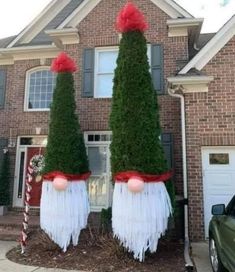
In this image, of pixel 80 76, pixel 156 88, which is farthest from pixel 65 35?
pixel 156 88

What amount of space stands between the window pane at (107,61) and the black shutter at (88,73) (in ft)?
0.95

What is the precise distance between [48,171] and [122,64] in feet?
9.95

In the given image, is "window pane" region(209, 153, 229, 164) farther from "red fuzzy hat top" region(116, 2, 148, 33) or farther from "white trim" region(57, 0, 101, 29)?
"white trim" region(57, 0, 101, 29)

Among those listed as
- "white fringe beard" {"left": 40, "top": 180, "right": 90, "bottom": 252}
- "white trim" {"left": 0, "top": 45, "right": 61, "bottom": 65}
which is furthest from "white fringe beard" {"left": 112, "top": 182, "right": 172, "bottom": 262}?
"white trim" {"left": 0, "top": 45, "right": 61, "bottom": 65}

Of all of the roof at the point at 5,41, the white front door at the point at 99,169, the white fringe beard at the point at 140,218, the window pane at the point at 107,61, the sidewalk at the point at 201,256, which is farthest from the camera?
the roof at the point at 5,41

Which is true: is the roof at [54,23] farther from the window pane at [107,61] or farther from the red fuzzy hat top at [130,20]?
the red fuzzy hat top at [130,20]

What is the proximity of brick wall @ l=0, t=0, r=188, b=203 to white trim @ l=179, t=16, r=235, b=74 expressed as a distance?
6.42ft

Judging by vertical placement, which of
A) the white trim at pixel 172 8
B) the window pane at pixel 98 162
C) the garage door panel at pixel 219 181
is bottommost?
the garage door panel at pixel 219 181

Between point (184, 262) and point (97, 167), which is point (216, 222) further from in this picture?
point (97, 167)

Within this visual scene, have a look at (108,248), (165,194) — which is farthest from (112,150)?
(108,248)

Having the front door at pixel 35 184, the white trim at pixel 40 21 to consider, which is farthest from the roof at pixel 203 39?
the front door at pixel 35 184

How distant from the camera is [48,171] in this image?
8438 millimetres

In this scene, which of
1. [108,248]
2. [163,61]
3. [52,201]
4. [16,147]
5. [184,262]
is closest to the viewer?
[184,262]

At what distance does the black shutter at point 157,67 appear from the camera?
460 inches
